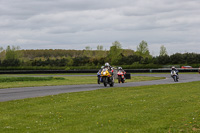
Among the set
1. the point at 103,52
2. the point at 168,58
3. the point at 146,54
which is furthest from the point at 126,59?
the point at 103,52

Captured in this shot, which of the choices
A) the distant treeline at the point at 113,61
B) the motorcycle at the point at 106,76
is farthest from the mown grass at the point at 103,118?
the distant treeline at the point at 113,61

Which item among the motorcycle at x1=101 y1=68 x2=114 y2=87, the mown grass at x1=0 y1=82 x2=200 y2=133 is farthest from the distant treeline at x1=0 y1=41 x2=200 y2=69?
the mown grass at x1=0 y1=82 x2=200 y2=133

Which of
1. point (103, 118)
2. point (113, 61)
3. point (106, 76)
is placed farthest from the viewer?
point (113, 61)

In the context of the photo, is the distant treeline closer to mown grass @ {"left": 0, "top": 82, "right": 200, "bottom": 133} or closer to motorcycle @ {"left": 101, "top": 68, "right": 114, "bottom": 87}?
motorcycle @ {"left": 101, "top": 68, "right": 114, "bottom": 87}

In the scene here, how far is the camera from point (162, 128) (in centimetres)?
895

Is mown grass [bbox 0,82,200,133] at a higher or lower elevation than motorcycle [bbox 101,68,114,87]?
lower

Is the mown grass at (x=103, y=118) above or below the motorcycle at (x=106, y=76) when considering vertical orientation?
below

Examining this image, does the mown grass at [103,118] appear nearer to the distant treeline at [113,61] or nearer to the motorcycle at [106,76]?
the motorcycle at [106,76]

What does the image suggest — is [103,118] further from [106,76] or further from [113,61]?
[113,61]

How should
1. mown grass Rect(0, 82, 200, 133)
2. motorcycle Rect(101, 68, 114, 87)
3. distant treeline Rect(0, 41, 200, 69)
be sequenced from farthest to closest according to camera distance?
distant treeline Rect(0, 41, 200, 69) → motorcycle Rect(101, 68, 114, 87) → mown grass Rect(0, 82, 200, 133)

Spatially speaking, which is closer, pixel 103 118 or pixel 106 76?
pixel 103 118

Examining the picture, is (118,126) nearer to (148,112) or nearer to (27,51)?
(148,112)

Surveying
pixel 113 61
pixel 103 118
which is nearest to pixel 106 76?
pixel 103 118

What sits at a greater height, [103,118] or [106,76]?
[106,76]
